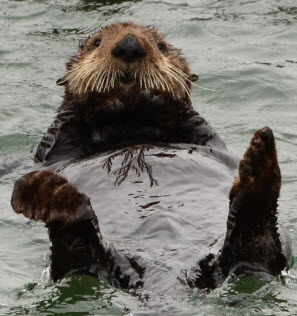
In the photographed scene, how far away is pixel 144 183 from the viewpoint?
17.4 feet

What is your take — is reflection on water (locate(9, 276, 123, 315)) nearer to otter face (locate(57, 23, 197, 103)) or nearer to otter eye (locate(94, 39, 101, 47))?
otter face (locate(57, 23, 197, 103))

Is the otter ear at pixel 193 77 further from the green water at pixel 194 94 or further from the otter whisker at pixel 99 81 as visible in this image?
the green water at pixel 194 94

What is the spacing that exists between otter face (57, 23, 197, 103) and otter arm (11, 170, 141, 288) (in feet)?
5.55

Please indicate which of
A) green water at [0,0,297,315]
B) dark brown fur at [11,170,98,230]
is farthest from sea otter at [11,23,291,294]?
green water at [0,0,297,315]

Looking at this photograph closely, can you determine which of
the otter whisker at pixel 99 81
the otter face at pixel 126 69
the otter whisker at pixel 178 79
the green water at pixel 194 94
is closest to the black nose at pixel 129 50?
the otter face at pixel 126 69

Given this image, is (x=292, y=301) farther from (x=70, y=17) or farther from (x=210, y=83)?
(x=70, y=17)

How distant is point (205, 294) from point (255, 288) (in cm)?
32

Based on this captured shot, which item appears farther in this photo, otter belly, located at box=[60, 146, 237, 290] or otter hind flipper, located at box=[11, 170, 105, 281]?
otter belly, located at box=[60, 146, 237, 290]

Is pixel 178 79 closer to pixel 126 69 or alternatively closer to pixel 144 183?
pixel 126 69

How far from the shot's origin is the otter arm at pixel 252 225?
4.41m

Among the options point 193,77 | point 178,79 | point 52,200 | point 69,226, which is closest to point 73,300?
point 69,226

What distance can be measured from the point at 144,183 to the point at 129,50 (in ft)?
3.53

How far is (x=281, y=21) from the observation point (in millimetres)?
10609

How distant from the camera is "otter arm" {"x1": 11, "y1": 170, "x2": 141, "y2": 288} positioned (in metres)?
4.43
